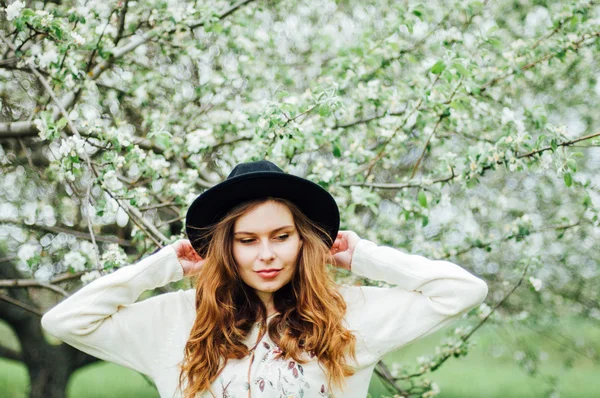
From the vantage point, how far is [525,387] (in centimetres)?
589

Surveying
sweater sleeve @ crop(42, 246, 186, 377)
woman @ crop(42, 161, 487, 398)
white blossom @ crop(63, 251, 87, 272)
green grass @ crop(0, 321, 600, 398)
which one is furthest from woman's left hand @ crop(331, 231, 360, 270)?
green grass @ crop(0, 321, 600, 398)

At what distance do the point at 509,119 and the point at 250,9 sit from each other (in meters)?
1.60

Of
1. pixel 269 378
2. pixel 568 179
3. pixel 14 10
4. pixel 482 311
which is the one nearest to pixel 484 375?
pixel 482 311

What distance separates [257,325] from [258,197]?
0.37 metres

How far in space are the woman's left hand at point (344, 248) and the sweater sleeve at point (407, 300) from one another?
0.26 feet

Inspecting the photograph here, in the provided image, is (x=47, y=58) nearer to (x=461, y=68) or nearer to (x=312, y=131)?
(x=312, y=131)

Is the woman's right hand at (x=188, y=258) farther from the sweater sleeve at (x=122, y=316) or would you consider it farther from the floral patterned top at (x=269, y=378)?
the floral patterned top at (x=269, y=378)

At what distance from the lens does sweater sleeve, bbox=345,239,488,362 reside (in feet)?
5.79

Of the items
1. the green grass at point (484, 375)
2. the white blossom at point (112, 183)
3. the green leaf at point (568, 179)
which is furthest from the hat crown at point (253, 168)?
the green grass at point (484, 375)

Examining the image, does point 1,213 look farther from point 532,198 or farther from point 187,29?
point 532,198

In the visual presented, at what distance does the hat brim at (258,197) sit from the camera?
179 cm

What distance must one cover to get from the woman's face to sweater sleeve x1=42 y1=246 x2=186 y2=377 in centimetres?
23

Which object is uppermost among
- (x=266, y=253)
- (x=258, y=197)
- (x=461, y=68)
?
(x=461, y=68)

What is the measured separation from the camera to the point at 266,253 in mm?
1771
